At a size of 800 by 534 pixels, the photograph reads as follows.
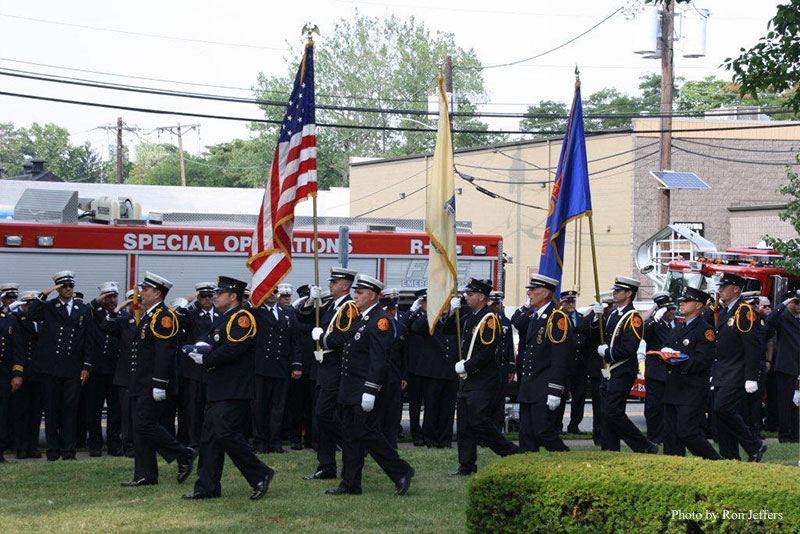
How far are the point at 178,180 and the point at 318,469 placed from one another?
90.3 m

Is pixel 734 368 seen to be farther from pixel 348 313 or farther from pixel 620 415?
pixel 348 313

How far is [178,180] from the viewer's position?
9944cm

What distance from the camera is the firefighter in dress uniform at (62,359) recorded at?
12898mm

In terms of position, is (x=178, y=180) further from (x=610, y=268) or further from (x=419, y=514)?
(x=419, y=514)

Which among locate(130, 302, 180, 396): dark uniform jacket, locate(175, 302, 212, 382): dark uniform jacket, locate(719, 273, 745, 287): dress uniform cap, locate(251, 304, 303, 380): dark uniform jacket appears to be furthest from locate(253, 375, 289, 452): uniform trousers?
locate(719, 273, 745, 287): dress uniform cap

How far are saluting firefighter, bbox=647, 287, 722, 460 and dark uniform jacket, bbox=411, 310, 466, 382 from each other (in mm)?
3627

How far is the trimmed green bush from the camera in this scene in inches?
267

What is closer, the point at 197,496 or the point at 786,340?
the point at 197,496

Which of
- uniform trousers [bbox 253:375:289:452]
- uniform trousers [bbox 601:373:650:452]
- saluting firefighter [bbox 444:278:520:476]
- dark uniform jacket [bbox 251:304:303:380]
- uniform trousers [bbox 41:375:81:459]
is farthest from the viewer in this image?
dark uniform jacket [bbox 251:304:303:380]

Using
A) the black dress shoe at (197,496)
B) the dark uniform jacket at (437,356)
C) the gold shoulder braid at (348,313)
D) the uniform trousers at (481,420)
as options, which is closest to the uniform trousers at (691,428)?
the uniform trousers at (481,420)

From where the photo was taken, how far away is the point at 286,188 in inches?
465

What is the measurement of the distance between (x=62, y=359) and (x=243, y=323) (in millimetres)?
3666

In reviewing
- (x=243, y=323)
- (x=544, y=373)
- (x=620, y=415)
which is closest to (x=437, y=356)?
(x=620, y=415)

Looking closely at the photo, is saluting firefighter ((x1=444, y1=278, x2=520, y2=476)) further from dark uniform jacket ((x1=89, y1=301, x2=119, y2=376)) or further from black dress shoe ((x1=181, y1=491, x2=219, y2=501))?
dark uniform jacket ((x1=89, y1=301, x2=119, y2=376))
